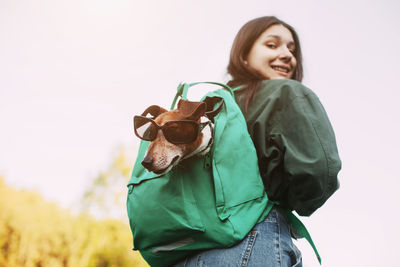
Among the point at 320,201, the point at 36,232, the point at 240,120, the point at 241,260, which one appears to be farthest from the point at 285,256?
the point at 36,232

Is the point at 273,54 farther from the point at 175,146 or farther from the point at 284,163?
the point at 175,146

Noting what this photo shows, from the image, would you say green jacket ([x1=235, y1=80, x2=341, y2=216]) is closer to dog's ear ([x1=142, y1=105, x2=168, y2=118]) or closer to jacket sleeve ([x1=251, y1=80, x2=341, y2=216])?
jacket sleeve ([x1=251, y1=80, x2=341, y2=216])

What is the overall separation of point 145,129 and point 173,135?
16 centimetres

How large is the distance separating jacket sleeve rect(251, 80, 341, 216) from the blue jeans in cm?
17

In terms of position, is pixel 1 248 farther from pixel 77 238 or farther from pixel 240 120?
pixel 240 120

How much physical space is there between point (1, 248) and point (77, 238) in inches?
62.0

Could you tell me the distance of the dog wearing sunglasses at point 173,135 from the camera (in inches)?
47.5

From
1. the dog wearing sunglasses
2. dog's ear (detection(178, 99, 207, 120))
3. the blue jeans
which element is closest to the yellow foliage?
the blue jeans

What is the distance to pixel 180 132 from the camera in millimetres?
1234

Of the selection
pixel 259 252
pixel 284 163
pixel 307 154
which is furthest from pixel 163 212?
pixel 307 154

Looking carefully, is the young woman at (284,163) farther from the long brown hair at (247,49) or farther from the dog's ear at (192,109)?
the dog's ear at (192,109)

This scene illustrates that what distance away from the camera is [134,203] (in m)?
1.38

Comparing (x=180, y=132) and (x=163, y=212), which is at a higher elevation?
(x=180, y=132)

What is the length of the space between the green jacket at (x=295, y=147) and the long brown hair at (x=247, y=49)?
435 mm
